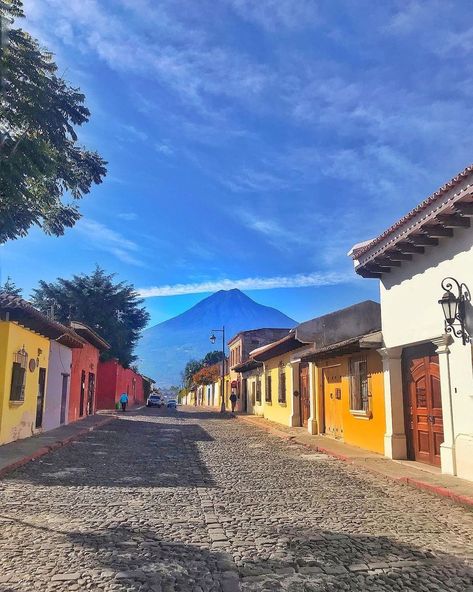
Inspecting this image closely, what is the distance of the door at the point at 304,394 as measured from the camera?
767 inches

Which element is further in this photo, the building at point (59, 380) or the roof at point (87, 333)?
the roof at point (87, 333)

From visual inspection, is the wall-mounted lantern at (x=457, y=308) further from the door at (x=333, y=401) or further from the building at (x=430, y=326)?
the door at (x=333, y=401)

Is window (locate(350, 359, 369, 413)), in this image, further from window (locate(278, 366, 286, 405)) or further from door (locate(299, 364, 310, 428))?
window (locate(278, 366, 286, 405))

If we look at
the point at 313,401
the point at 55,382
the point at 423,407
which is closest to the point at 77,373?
the point at 55,382

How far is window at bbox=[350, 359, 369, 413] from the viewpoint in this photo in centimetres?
1276

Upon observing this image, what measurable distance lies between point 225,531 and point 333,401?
1076 cm

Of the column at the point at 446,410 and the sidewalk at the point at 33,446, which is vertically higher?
the column at the point at 446,410

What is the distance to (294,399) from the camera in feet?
68.2

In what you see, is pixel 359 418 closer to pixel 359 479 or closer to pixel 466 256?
pixel 359 479

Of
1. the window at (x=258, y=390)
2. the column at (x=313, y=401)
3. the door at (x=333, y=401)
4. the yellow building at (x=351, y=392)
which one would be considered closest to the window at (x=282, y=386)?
the column at (x=313, y=401)

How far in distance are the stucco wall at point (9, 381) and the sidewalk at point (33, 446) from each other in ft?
1.16

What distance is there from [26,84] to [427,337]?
9701mm

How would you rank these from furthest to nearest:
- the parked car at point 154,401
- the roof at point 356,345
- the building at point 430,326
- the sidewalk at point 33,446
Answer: the parked car at point 154,401, the roof at point 356,345, the sidewalk at point 33,446, the building at point 430,326

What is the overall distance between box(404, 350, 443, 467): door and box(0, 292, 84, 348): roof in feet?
29.3
